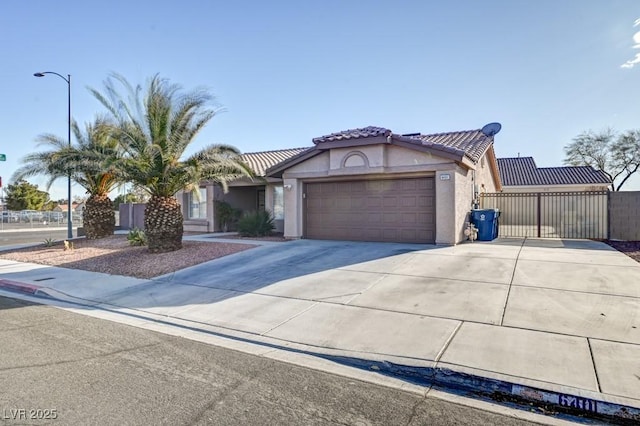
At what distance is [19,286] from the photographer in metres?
10.2

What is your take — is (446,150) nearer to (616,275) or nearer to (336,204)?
(336,204)

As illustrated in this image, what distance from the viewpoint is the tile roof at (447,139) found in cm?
1299

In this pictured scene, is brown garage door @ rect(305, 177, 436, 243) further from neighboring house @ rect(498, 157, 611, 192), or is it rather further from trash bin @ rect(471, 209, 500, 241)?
neighboring house @ rect(498, 157, 611, 192)

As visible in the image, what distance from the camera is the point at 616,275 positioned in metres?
8.30

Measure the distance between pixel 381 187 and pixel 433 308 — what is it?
8.03 metres

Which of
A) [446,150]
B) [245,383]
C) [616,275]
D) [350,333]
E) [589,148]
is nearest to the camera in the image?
[245,383]

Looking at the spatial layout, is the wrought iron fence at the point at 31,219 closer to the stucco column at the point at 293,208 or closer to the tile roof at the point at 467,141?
the stucco column at the point at 293,208

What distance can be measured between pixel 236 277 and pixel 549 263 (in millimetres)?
7696

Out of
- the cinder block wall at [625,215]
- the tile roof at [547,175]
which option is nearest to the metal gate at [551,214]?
the cinder block wall at [625,215]

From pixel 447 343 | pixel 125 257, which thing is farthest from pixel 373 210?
pixel 447 343

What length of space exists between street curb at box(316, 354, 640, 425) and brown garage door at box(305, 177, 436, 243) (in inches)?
357

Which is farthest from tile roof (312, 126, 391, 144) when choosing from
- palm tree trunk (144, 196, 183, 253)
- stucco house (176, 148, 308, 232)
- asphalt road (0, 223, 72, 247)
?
asphalt road (0, 223, 72, 247)

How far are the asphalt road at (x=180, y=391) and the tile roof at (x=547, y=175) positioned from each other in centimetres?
2880

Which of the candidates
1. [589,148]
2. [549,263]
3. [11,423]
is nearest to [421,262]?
[549,263]
